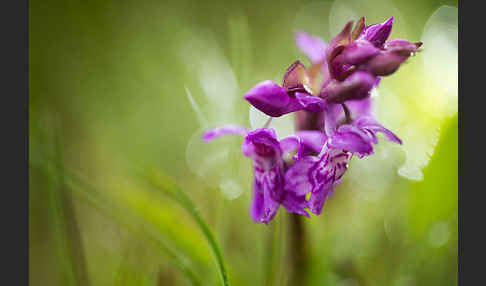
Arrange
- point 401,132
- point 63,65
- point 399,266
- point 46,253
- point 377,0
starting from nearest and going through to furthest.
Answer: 1. point 399,266
2. point 46,253
3. point 401,132
4. point 63,65
5. point 377,0

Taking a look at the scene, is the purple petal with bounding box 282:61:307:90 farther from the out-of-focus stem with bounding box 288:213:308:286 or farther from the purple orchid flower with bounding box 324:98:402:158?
the out-of-focus stem with bounding box 288:213:308:286

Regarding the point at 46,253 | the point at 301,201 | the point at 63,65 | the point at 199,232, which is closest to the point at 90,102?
the point at 63,65

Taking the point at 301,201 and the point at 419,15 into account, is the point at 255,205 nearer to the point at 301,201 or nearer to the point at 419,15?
the point at 301,201

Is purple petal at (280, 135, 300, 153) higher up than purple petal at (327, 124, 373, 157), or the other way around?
purple petal at (280, 135, 300, 153)

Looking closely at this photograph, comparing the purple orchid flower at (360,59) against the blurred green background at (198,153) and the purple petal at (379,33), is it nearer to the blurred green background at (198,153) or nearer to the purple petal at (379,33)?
the purple petal at (379,33)

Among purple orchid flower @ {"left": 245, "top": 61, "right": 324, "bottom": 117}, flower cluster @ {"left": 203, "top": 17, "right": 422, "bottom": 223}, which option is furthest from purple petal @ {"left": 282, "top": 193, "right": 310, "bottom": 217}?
purple orchid flower @ {"left": 245, "top": 61, "right": 324, "bottom": 117}

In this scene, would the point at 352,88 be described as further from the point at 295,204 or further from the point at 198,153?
the point at 198,153

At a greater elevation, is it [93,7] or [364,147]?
[93,7]

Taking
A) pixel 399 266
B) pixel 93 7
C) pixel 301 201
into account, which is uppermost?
pixel 93 7
